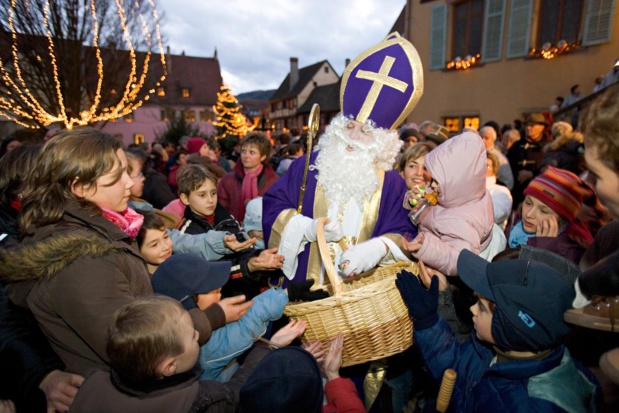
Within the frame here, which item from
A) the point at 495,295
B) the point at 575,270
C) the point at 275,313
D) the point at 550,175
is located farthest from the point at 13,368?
the point at 550,175

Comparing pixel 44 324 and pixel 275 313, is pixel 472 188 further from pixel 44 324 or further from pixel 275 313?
pixel 44 324

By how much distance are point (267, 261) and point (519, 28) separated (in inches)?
508

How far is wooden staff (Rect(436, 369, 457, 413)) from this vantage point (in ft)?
5.10

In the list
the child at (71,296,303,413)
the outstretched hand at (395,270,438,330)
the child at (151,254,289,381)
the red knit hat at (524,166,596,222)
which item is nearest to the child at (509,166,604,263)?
the red knit hat at (524,166,596,222)

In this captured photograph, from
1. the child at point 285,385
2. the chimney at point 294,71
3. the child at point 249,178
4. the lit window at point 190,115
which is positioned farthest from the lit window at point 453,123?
the chimney at point 294,71

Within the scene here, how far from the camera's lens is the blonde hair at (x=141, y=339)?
1.25 meters

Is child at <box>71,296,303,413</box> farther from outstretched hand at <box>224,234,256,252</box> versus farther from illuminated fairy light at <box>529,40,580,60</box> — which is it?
illuminated fairy light at <box>529,40,580,60</box>

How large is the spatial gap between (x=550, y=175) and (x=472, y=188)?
0.79 m

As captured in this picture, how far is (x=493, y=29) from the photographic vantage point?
12109 mm

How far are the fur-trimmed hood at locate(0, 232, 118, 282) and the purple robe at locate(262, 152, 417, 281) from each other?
1389 millimetres

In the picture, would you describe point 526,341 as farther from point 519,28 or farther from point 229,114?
point 229,114

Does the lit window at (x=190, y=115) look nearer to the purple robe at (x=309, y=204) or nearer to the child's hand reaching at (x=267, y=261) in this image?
the purple robe at (x=309, y=204)

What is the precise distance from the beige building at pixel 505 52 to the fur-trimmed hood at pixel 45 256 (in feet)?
42.7

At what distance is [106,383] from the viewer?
131 centimetres
